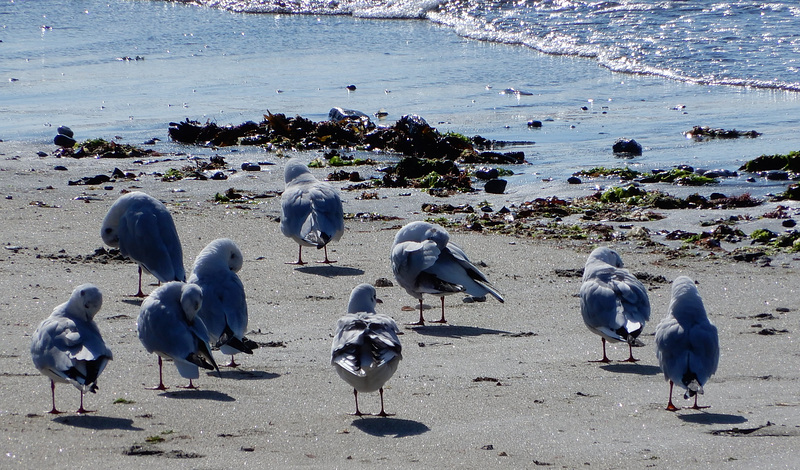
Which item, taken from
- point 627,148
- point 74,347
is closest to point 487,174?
point 627,148

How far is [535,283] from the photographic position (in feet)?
27.6

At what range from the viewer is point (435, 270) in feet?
24.7

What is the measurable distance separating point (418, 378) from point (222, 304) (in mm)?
1256

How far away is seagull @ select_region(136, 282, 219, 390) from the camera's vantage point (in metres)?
5.48

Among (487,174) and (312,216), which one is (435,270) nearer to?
(312,216)

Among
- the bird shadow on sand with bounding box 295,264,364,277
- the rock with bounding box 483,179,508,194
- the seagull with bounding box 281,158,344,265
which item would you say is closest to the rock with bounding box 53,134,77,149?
the seagull with bounding box 281,158,344,265

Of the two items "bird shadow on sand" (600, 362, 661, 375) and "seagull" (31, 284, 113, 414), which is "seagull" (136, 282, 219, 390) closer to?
"seagull" (31, 284, 113, 414)

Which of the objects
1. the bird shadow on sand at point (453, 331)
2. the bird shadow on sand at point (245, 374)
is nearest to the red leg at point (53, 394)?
the bird shadow on sand at point (245, 374)

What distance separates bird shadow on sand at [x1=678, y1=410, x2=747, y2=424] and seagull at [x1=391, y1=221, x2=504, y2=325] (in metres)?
2.22

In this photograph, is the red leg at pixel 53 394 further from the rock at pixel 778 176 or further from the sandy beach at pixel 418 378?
the rock at pixel 778 176

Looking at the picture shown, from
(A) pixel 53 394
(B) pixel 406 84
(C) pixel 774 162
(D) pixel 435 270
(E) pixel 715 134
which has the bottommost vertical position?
(A) pixel 53 394

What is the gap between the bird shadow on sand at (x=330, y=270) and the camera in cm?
884

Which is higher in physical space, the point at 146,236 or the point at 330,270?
the point at 146,236

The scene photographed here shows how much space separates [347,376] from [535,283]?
138 inches
